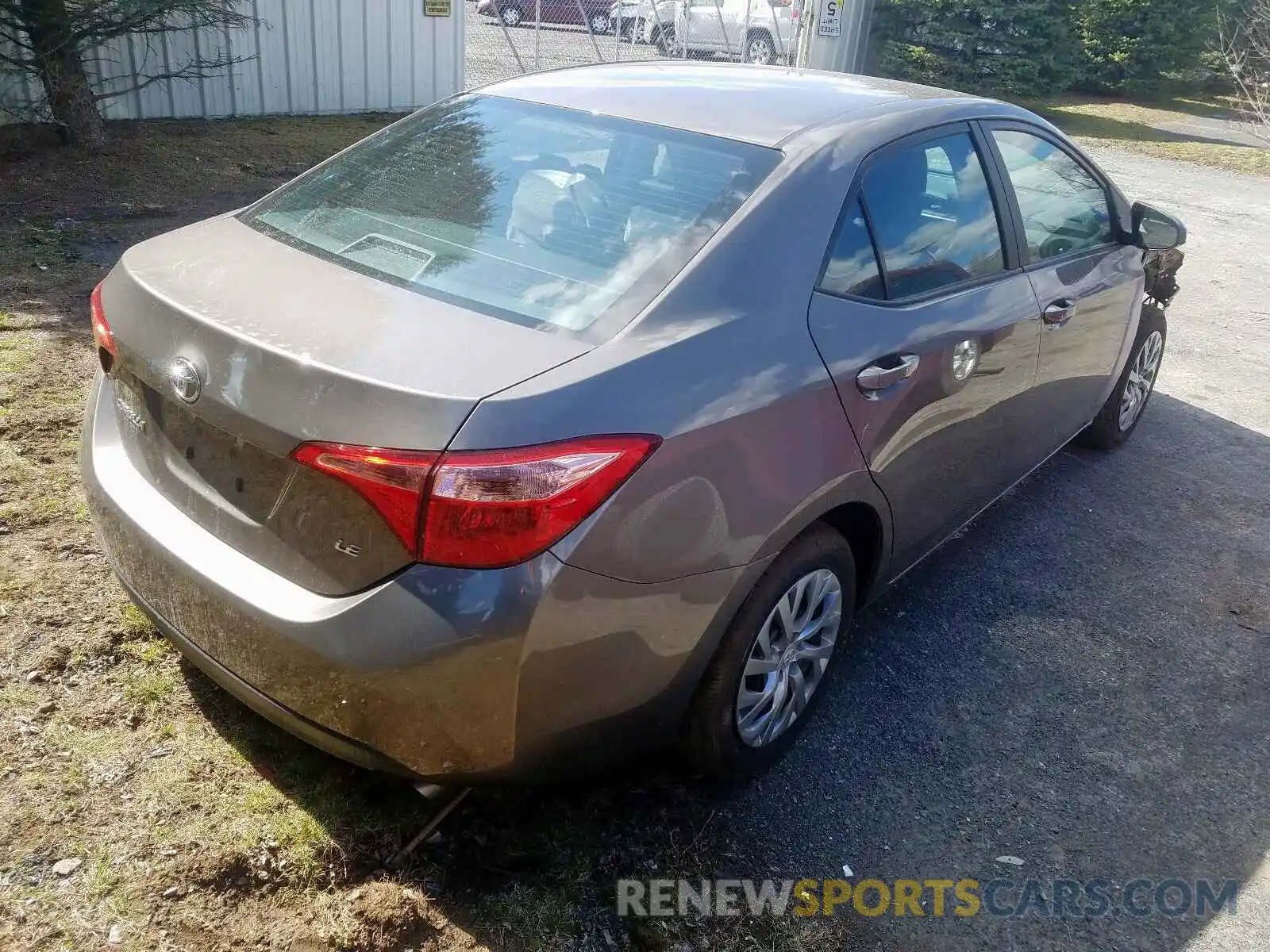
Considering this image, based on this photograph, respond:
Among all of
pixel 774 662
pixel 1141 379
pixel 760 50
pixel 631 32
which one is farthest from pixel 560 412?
pixel 760 50

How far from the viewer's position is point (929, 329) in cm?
296

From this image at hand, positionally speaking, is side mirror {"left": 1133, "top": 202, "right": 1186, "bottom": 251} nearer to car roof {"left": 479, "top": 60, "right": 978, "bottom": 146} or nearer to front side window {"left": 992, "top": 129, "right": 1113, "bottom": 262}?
front side window {"left": 992, "top": 129, "right": 1113, "bottom": 262}

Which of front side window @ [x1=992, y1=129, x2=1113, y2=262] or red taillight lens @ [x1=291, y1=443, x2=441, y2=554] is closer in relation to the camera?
red taillight lens @ [x1=291, y1=443, x2=441, y2=554]

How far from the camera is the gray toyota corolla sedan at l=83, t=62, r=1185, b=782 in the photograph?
200 cm

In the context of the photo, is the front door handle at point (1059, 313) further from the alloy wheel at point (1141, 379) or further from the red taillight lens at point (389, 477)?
the red taillight lens at point (389, 477)

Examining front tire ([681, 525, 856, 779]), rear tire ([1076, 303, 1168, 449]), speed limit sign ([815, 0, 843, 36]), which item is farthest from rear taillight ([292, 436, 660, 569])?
speed limit sign ([815, 0, 843, 36])

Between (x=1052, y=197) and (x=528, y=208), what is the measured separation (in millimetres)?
2335

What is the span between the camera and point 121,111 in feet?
30.7

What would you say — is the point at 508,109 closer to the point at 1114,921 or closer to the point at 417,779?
the point at 417,779

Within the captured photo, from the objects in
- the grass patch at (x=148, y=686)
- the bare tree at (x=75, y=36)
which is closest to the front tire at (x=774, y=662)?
the grass patch at (x=148, y=686)

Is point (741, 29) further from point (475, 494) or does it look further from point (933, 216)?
point (475, 494)

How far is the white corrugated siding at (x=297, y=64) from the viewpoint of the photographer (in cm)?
918

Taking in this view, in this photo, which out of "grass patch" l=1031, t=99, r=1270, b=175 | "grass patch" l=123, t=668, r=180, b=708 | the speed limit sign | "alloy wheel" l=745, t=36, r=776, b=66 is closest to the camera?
"grass patch" l=123, t=668, r=180, b=708

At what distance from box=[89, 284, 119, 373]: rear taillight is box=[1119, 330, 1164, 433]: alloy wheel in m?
4.43
